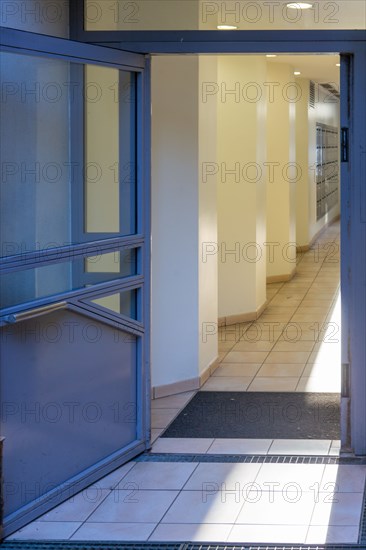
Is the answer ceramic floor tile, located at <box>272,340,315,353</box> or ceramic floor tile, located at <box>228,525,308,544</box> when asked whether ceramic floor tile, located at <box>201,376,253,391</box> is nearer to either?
ceramic floor tile, located at <box>272,340,315,353</box>

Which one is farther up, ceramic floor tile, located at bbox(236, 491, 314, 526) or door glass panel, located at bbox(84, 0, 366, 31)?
door glass panel, located at bbox(84, 0, 366, 31)

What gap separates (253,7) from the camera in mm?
4953

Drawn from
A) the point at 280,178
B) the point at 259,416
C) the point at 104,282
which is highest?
the point at 280,178

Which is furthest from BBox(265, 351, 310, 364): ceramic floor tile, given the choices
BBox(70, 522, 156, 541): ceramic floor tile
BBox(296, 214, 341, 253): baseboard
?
BBox(296, 214, 341, 253): baseboard

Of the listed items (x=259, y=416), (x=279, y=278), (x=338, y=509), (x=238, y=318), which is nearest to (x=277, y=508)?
(x=338, y=509)

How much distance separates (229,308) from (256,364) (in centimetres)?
180

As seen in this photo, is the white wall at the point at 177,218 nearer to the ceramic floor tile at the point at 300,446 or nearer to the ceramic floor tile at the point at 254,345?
the ceramic floor tile at the point at 300,446

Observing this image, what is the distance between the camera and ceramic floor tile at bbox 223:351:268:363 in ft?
24.3

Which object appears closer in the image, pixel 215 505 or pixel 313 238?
pixel 215 505

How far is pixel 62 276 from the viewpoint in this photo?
4379mm

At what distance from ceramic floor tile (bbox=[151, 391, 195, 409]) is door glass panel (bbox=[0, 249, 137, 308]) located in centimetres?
138

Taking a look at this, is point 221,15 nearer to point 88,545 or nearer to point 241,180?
point 88,545

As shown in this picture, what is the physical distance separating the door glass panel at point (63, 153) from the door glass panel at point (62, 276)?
0.31 ft

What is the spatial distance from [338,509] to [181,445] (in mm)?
1190
